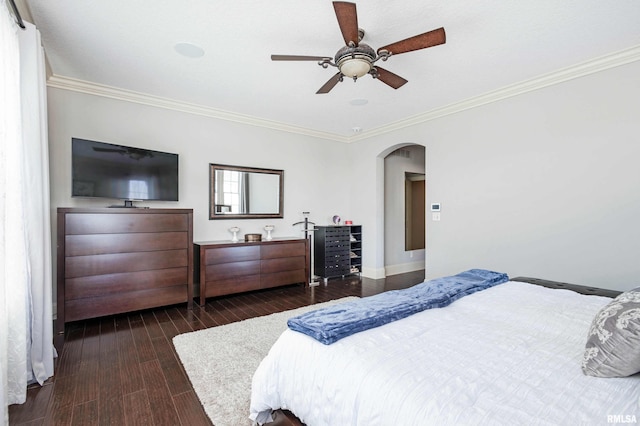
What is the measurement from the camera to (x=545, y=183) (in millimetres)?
3527

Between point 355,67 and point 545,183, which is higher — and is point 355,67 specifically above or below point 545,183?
above

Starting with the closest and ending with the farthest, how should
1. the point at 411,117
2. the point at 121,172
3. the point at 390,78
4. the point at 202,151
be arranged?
1. the point at 390,78
2. the point at 121,172
3. the point at 202,151
4. the point at 411,117

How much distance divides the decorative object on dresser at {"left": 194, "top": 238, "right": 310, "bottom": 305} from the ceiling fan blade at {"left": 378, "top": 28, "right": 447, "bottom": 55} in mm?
3133

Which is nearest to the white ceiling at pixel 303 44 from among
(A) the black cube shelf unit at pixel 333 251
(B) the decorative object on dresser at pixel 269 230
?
(B) the decorative object on dresser at pixel 269 230

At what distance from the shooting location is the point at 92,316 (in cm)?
330

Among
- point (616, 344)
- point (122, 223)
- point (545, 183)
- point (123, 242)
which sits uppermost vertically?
point (545, 183)

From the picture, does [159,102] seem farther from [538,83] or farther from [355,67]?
[538,83]

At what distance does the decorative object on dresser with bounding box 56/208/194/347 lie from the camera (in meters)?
3.18

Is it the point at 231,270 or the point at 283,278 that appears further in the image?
the point at 283,278

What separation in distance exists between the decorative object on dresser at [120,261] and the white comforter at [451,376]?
262 centimetres

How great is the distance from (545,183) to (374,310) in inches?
120

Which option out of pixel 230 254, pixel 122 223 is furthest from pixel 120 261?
pixel 230 254

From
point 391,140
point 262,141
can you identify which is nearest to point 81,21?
point 262,141

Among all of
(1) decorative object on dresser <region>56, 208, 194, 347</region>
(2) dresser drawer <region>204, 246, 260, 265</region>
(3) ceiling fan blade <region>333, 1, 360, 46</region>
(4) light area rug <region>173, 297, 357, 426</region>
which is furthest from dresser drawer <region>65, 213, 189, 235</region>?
(3) ceiling fan blade <region>333, 1, 360, 46</region>
